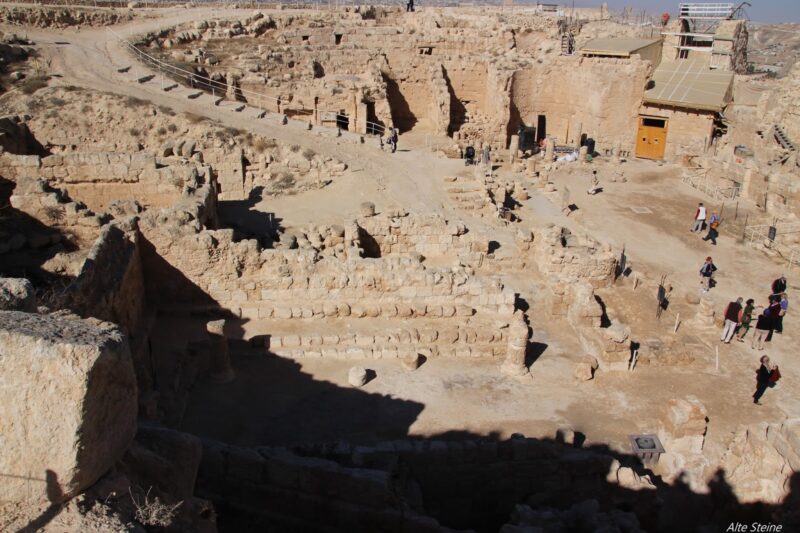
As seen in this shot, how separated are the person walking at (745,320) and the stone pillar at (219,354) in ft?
36.7

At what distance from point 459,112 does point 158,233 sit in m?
22.2

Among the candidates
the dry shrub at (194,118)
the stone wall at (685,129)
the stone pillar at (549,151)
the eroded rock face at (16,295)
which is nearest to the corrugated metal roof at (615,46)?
the stone wall at (685,129)

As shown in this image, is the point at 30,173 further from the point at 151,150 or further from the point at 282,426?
the point at 282,426

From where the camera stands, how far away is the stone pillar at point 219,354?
1087 centimetres

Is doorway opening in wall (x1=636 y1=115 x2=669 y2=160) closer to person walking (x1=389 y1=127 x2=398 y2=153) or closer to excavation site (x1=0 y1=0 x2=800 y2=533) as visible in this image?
excavation site (x1=0 y1=0 x2=800 y2=533)

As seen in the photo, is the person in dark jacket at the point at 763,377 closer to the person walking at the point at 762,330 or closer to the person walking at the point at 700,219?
the person walking at the point at 762,330

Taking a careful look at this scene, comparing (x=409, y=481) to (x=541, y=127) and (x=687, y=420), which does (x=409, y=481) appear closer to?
(x=687, y=420)

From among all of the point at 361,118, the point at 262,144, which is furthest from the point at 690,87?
the point at 262,144

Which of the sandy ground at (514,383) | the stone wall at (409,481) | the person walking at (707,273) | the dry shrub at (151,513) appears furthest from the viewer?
the person walking at (707,273)

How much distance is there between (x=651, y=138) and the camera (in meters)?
29.8

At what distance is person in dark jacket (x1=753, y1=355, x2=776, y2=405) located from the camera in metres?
11.9

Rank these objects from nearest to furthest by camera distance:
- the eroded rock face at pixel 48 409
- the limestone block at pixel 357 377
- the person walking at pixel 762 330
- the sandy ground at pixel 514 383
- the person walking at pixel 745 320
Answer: the eroded rock face at pixel 48 409 < the sandy ground at pixel 514 383 < the limestone block at pixel 357 377 < the person walking at pixel 762 330 < the person walking at pixel 745 320

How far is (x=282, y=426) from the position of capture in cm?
1003

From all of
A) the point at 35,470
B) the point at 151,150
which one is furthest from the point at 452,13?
the point at 35,470
